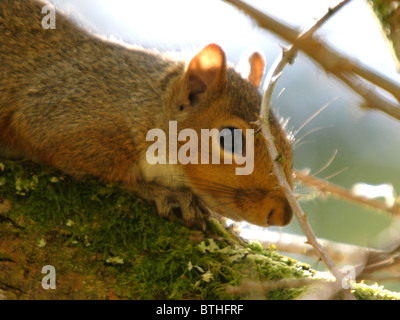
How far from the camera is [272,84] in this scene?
142cm

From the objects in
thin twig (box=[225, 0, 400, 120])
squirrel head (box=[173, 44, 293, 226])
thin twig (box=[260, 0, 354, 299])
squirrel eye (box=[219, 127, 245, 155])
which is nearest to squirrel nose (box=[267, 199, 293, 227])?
squirrel head (box=[173, 44, 293, 226])

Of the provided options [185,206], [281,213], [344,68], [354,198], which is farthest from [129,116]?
[344,68]

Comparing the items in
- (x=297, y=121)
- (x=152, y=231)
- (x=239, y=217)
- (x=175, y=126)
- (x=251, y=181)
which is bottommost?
(x=152, y=231)

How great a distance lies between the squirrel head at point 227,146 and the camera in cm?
192

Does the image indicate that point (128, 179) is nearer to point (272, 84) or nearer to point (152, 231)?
point (152, 231)

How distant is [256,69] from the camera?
2.60 meters

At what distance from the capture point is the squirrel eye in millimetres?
1946

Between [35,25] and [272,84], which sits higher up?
[35,25]

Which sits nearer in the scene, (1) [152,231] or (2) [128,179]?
(1) [152,231]

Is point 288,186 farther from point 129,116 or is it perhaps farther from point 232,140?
point 129,116

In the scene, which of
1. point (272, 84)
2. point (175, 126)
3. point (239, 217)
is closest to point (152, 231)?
point (239, 217)
